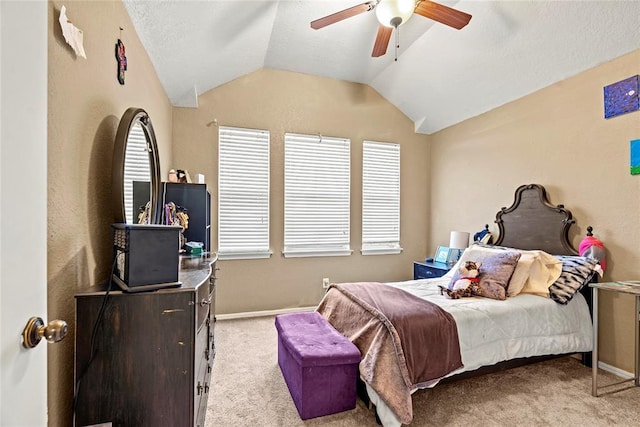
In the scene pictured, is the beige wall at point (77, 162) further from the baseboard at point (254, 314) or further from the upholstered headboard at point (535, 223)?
the upholstered headboard at point (535, 223)

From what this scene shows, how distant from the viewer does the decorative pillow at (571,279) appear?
242 centimetres

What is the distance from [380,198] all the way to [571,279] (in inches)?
94.7

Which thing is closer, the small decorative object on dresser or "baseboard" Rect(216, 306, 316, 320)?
"baseboard" Rect(216, 306, 316, 320)

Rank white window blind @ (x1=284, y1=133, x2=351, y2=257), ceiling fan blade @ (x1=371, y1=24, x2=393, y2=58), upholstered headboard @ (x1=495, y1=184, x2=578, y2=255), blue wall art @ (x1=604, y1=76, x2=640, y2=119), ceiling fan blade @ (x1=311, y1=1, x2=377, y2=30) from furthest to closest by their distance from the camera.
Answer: white window blind @ (x1=284, y1=133, x2=351, y2=257) < upholstered headboard @ (x1=495, y1=184, x2=578, y2=255) < blue wall art @ (x1=604, y1=76, x2=640, y2=119) < ceiling fan blade @ (x1=371, y1=24, x2=393, y2=58) < ceiling fan blade @ (x1=311, y1=1, x2=377, y2=30)

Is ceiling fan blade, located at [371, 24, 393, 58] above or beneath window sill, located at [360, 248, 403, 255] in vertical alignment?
above

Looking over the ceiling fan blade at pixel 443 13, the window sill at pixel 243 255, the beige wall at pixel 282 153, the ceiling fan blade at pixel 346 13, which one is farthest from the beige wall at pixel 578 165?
the window sill at pixel 243 255

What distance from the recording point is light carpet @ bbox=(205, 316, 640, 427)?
1.90 metres

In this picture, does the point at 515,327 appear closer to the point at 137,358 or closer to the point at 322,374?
the point at 322,374

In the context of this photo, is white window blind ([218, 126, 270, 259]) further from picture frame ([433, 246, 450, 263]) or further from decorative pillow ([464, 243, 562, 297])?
decorative pillow ([464, 243, 562, 297])

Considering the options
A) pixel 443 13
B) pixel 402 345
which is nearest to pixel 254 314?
pixel 402 345

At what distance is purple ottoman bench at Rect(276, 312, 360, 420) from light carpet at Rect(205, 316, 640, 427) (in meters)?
0.08

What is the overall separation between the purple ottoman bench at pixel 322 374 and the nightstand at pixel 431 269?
196 cm
